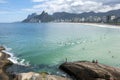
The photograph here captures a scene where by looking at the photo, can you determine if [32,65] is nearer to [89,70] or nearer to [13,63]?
[13,63]

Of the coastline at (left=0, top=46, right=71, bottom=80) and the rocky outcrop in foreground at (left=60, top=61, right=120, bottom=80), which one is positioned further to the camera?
the rocky outcrop in foreground at (left=60, top=61, right=120, bottom=80)

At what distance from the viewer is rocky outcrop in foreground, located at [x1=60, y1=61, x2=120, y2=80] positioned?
47188 mm

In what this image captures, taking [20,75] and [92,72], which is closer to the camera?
[92,72]

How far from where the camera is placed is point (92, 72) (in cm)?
4809

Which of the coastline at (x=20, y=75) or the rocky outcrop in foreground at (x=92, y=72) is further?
the rocky outcrop in foreground at (x=92, y=72)

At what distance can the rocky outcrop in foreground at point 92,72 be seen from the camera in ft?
155

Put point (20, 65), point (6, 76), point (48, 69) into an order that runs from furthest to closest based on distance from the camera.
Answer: point (20, 65) → point (48, 69) → point (6, 76)

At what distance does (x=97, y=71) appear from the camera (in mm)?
47844

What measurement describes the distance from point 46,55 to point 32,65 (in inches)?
650

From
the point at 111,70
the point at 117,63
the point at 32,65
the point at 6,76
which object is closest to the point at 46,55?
the point at 32,65

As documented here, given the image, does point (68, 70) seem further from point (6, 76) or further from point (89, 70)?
point (6, 76)

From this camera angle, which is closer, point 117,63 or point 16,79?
point 16,79

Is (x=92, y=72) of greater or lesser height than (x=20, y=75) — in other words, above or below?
above

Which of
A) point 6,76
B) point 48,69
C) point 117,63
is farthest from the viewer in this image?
point 117,63
